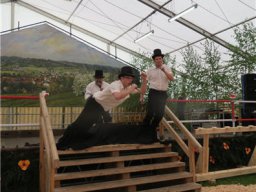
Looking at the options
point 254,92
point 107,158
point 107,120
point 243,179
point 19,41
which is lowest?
point 243,179

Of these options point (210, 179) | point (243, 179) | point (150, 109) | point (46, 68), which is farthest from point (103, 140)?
point (46, 68)

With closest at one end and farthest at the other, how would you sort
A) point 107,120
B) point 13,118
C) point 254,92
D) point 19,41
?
point 107,120, point 254,92, point 13,118, point 19,41

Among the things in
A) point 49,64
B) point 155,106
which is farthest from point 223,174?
point 49,64

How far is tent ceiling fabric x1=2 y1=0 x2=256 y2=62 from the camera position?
1232cm

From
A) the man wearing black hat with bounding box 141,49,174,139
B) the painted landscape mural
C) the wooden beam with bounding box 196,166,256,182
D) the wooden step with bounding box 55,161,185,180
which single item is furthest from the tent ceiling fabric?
the wooden step with bounding box 55,161,185,180

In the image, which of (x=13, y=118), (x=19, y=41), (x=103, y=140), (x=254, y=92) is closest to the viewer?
(x=103, y=140)

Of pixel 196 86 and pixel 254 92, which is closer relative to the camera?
pixel 254 92

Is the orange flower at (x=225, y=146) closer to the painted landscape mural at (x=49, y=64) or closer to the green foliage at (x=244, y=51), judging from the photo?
the painted landscape mural at (x=49, y=64)

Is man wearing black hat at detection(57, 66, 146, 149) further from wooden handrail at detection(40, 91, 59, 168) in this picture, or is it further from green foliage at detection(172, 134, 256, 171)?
green foliage at detection(172, 134, 256, 171)

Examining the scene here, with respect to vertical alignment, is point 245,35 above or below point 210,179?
above

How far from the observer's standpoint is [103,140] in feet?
14.6

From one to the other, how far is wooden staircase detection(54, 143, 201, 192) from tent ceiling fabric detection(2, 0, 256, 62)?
896 centimetres

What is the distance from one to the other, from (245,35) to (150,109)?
9042 mm

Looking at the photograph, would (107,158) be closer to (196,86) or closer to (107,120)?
(107,120)
